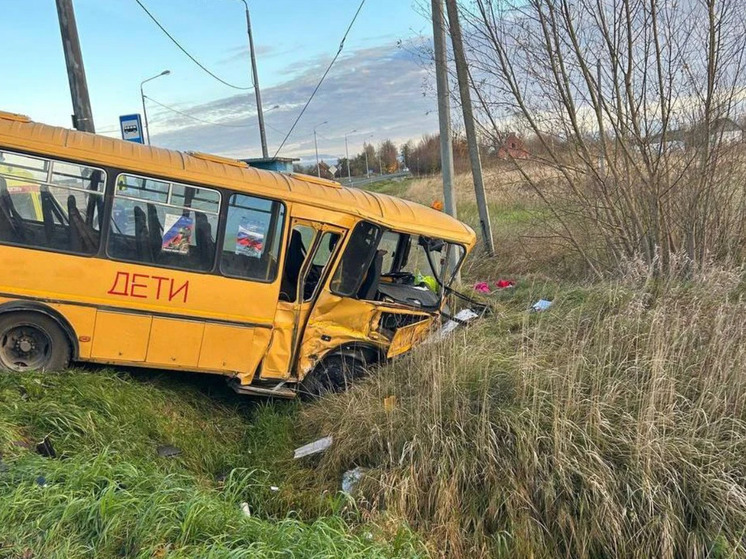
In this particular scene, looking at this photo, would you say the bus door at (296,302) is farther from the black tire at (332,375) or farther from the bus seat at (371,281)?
the bus seat at (371,281)

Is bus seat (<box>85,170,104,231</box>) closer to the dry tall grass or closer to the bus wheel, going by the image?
the bus wheel

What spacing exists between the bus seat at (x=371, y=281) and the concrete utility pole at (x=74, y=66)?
477 cm

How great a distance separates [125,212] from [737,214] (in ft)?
29.2

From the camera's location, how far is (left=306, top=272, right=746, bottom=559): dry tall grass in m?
3.71

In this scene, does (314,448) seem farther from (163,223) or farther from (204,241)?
(163,223)

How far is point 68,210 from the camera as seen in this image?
4906 mm

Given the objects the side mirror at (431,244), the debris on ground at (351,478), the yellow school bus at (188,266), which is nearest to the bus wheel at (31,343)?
the yellow school bus at (188,266)

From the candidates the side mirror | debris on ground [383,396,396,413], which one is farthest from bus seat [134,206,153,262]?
the side mirror

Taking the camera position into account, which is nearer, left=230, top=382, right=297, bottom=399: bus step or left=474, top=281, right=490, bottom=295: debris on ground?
left=230, top=382, right=297, bottom=399: bus step

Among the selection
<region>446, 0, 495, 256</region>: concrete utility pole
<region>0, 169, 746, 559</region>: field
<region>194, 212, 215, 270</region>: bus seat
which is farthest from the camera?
<region>446, 0, 495, 256</region>: concrete utility pole

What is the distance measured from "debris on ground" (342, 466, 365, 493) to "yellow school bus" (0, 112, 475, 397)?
1523 millimetres

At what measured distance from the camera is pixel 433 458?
4188 mm

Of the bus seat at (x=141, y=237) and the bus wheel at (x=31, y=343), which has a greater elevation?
the bus seat at (x=141, y=237)

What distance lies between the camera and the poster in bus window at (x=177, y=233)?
17.0ft
